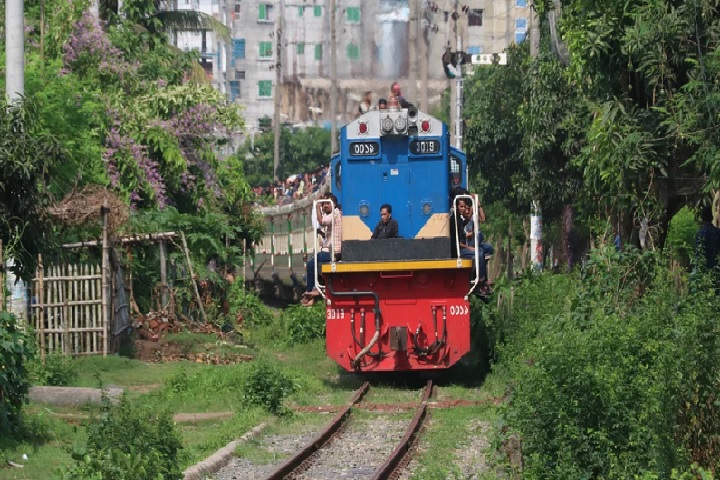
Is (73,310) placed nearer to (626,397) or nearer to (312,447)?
(312,447)

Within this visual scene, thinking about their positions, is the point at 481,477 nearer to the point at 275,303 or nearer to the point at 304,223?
the point at 304,223

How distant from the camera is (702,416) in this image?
8.92 meters

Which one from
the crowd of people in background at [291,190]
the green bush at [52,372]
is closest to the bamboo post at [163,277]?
the green bush at [52,372]

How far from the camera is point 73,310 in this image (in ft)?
64.4

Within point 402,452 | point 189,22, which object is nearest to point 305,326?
point 402,452

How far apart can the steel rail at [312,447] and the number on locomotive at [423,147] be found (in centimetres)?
412

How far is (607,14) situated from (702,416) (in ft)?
22.0

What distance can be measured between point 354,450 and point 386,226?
5.31 meters

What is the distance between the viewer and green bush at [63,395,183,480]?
8766 mm

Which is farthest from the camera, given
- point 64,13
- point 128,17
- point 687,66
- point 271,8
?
point 271,8

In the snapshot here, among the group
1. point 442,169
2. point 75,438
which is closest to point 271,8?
point 442,169

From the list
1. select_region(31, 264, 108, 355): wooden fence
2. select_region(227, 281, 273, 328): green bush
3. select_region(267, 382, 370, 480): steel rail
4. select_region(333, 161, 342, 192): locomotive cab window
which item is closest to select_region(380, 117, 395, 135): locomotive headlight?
select_region(333, 161, 342, 192): locomotive cab window

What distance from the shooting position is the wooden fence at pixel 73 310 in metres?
19.2

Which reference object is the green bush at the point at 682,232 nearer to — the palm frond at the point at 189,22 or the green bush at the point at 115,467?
the palm frond at the point at 189,22
